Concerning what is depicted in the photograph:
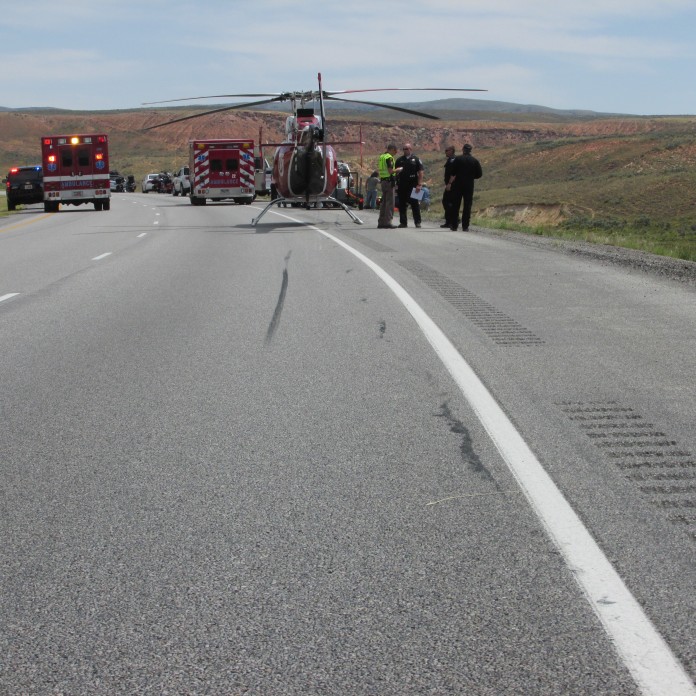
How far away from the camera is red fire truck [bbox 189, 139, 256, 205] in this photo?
45469mm

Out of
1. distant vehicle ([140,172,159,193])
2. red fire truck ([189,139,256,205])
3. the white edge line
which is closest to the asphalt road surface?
the white edge line

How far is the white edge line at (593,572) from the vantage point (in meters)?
3.43

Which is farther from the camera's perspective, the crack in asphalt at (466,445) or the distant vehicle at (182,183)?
the distant vehicle at (182,183)

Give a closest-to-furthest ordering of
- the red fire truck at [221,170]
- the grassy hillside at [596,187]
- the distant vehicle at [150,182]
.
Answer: the grassy hillside at [596,187] → the red fire truck at [221,170] → the distant vehicle at [150,182]

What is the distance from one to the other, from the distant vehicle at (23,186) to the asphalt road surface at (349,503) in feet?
122

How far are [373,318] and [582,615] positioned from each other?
24.8 ft

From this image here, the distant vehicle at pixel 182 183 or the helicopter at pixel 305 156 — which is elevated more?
the helicopter at pixel 305 156

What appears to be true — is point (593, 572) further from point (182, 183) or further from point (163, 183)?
point (163, 183)

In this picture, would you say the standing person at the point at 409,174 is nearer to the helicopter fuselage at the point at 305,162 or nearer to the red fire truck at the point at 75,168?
the helicopter fuselage at the point at 305,162

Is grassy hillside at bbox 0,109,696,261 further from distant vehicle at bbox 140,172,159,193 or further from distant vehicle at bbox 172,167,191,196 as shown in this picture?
distant vehicle at bbox 140,172,159,193

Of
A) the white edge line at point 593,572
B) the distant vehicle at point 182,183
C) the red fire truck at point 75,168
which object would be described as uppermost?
the white edge line at point 593,572

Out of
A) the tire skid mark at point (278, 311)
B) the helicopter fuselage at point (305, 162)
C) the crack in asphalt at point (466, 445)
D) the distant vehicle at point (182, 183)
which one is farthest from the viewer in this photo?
the distant vehicle at point (182, 183)

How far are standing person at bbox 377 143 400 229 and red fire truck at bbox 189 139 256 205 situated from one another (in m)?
19.3

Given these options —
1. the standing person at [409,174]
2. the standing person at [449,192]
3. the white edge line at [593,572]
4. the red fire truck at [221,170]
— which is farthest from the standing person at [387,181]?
the red fire truck at [221,170]
